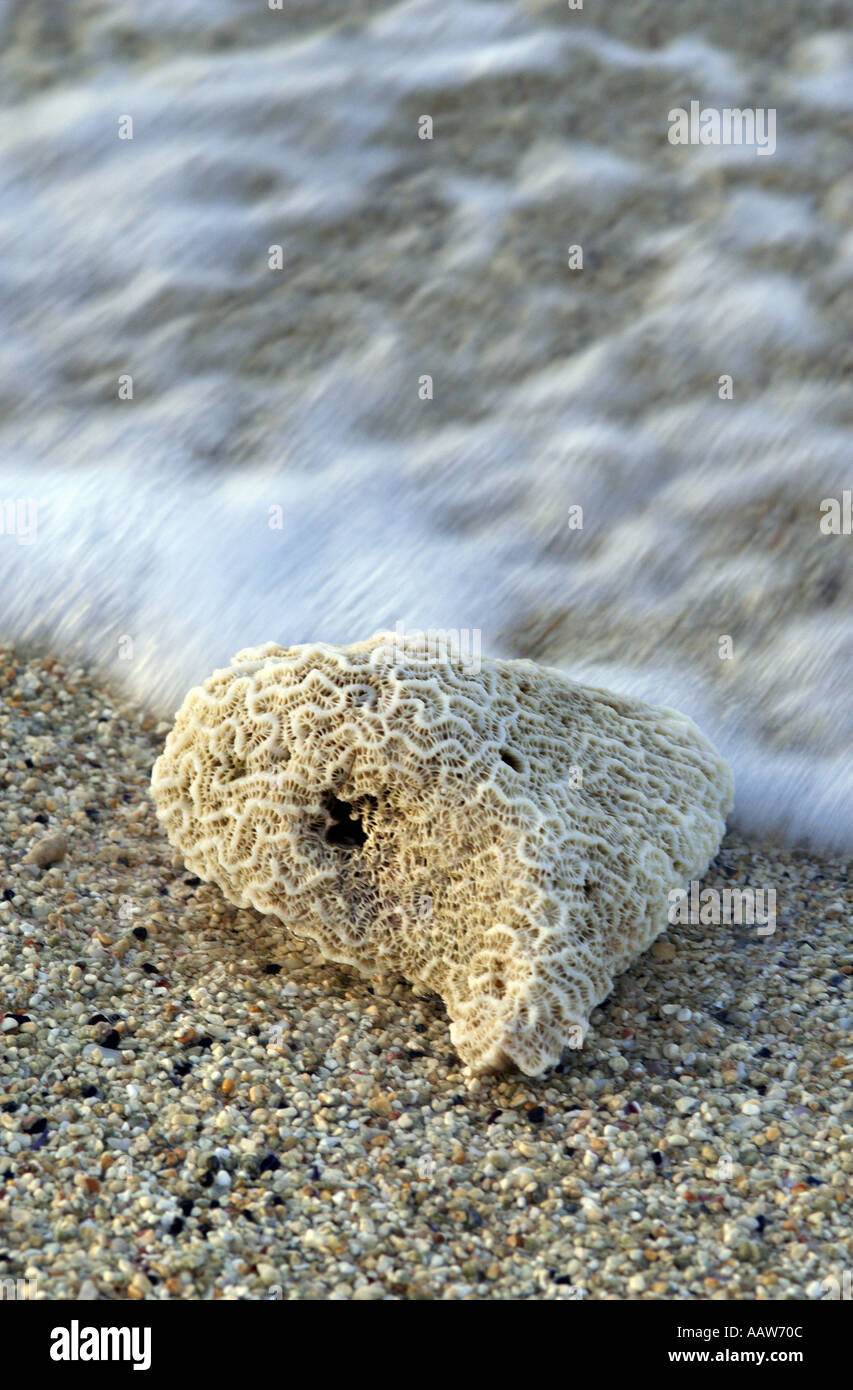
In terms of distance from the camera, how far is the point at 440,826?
11.4ft

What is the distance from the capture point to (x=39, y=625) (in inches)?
201

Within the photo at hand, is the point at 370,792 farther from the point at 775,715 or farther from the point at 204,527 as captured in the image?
the point at 204,527

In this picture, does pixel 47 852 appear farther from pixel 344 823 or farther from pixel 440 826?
pixel 440 826

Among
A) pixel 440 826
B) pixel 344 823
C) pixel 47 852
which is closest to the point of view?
pixel 440 826

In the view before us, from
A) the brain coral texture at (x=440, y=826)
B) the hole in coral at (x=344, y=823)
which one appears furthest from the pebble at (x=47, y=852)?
the hole in coral at (x=344, y=823)

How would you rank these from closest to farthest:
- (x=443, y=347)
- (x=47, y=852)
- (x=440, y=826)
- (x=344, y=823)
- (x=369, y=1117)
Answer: (x=369, y=1117) < (x=440, y=826) < (x=344, y=823) < (x=47, y=852) < (x=443, y=347)

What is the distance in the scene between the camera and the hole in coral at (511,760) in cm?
355

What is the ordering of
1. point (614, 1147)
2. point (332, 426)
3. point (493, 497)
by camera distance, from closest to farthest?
point (614, 1147) → point (493, 497) → point (332, 426)

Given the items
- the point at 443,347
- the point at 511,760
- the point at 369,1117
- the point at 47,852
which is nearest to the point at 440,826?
the point at 511,760

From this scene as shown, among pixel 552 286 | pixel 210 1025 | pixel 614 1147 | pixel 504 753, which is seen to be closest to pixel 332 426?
pixel 552 286

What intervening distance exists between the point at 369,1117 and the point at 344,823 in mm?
852

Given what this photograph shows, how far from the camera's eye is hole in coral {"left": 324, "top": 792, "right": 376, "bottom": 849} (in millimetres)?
3582

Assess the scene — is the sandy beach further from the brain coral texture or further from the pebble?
the brain coral texture

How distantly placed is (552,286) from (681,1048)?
426 centimetres
